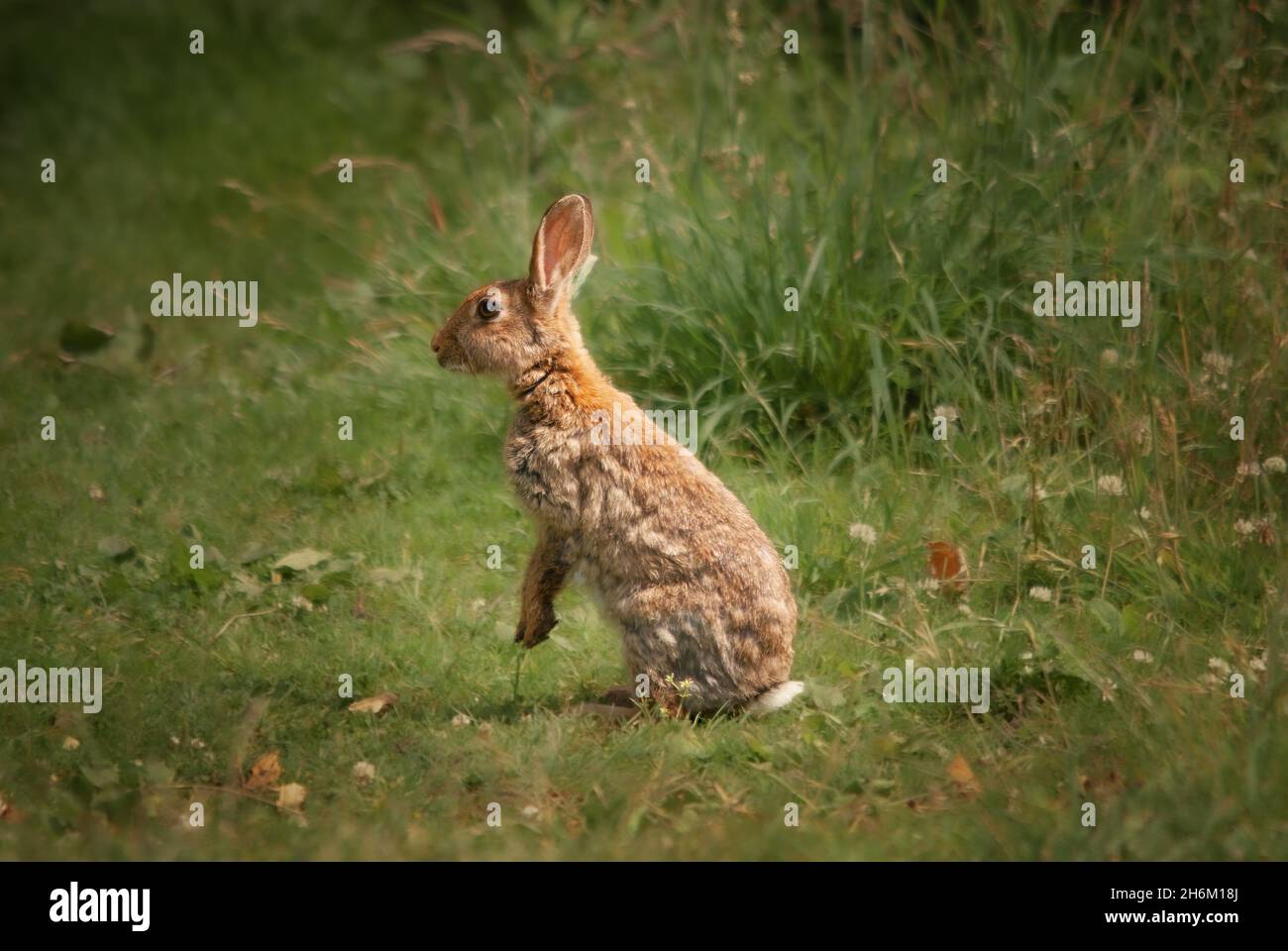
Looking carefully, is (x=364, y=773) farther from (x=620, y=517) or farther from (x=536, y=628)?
(x=620, y=517)

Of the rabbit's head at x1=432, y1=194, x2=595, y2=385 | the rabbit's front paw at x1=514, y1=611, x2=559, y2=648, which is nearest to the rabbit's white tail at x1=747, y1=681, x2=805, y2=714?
the rabbit's front paw at x1=514, y1=611, x2=559, y2=648

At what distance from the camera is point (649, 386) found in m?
7.09

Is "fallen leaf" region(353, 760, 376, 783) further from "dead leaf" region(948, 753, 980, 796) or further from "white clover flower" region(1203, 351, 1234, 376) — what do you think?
"white clover flower" region(1203, 351, 1234, 376)

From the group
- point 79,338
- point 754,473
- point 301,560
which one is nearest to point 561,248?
point 754,473

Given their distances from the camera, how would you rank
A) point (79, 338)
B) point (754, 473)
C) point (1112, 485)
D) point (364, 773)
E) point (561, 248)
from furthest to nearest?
point (79, 338), point (754, 473), point (1112, 485), point (561, 248), point (364, 773)

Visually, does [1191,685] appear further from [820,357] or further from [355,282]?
[355,282]

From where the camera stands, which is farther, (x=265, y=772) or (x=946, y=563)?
(x=946, y=563)

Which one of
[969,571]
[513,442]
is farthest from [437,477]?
[969,571]

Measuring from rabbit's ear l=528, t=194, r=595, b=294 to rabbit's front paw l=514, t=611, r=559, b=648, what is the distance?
1.14 m

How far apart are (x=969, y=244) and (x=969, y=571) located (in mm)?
1657

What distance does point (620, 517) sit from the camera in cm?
523

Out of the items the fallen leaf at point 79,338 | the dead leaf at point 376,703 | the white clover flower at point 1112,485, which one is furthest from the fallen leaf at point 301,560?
the white clover flower at point 1112,485

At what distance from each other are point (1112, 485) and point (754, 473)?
1482 millimetres

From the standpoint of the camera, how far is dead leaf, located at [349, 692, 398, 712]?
5270 millimetres
